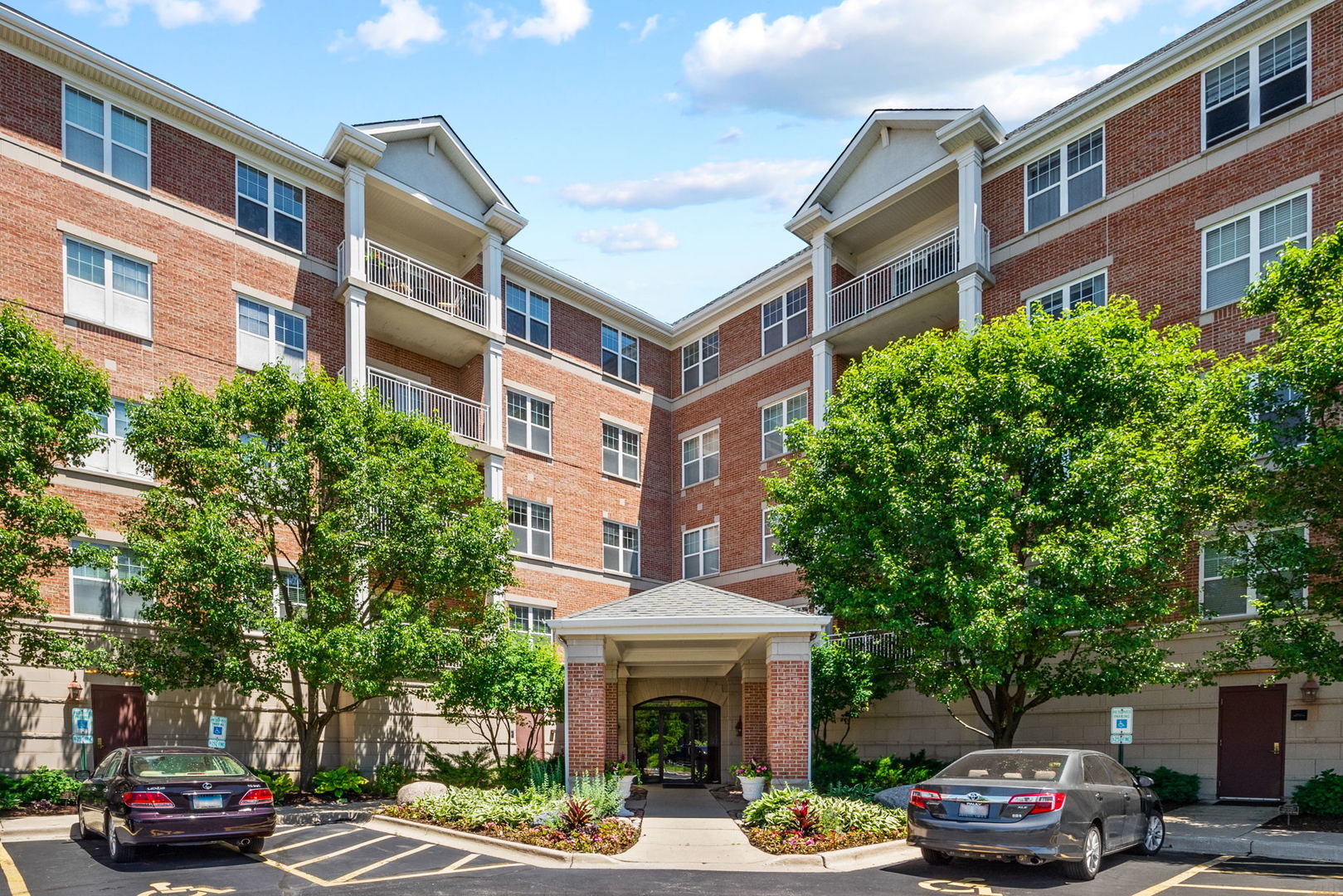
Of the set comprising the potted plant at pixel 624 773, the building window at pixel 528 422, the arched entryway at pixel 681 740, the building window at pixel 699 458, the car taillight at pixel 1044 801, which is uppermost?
the building window at pixel 528 422

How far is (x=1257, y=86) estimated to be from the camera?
21.5 metres

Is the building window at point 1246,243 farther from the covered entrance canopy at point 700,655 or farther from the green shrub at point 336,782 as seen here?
the green shrub at point 336,782

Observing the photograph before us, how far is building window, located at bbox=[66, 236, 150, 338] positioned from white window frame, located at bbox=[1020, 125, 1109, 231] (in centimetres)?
A: 2048

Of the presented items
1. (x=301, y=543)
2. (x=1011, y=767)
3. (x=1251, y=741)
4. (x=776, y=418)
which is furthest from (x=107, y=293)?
(x=1251, y=741)

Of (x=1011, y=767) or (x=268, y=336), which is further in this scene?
(x=268, y=336)

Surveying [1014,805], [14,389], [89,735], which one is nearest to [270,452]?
[14,389]

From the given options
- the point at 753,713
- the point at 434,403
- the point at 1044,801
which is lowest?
the point at 753,713

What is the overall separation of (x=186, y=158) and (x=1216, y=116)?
2277 centimetres

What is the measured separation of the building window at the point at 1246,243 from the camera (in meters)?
20.6

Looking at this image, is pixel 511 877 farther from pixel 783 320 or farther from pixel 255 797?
pixel 783 320

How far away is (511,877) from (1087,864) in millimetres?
6842

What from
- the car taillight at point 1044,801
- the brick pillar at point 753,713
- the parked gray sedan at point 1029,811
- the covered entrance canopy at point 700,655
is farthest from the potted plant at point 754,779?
the car taillight at point 1044,801

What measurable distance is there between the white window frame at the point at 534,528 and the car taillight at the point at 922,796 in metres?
19.0

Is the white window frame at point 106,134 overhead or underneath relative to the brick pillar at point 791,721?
overhead
